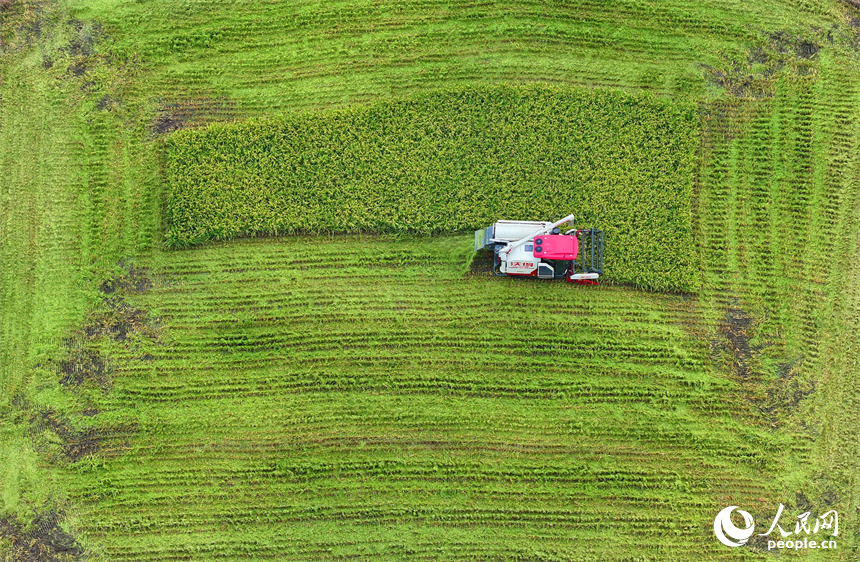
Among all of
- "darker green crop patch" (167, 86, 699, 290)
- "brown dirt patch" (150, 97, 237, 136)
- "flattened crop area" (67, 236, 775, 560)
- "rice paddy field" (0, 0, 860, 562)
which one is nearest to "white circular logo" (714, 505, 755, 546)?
"rice paddy field" (0, 0, 860, 562)

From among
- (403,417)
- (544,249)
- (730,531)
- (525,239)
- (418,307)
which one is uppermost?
(525,239)

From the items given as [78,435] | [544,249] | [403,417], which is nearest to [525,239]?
[544,249]

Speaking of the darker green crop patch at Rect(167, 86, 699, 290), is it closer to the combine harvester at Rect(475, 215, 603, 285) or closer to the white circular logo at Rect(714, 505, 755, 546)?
the combine harvester at Rect(475, 215, 603, 285)

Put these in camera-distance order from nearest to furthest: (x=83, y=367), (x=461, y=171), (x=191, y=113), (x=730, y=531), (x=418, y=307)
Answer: (x=730, y=531), (x=83, y=367), (x=418, y=307), (x=461, y=171), (x=191, y=113)

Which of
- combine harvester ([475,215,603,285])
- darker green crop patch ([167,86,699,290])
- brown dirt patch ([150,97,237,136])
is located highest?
brown dirt patch ([150,97,237,136])

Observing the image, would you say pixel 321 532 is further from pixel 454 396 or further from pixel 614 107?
pixel 614 107

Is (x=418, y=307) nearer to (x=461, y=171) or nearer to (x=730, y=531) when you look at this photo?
(x=461, y=171)
